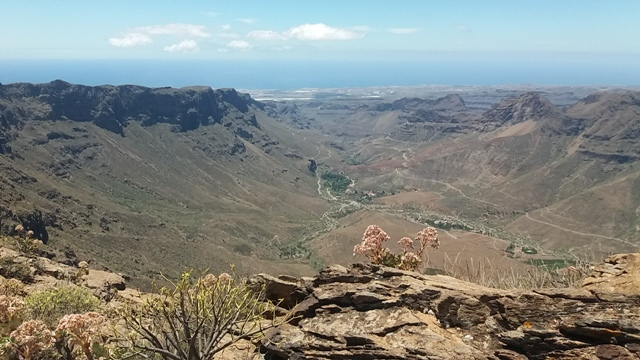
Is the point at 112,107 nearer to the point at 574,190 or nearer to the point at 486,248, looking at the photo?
the point at 486,248

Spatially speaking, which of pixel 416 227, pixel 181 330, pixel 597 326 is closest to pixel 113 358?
pixel 181 330

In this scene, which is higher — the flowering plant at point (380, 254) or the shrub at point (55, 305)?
the flowering plant at point (380, 254)

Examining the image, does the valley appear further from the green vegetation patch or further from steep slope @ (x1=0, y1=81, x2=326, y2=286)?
the green vegetation patch

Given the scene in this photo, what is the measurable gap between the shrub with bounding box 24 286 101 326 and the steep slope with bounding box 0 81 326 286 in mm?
59865

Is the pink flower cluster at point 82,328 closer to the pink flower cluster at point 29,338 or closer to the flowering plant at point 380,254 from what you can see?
the pink flower cluster at point 29,338

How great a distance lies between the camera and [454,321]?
10445mm

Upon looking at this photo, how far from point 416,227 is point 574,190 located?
85858mm

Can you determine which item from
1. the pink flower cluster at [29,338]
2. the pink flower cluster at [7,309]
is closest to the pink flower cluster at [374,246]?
the pink flower cluster at [29,338]

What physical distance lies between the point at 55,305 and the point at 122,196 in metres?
140

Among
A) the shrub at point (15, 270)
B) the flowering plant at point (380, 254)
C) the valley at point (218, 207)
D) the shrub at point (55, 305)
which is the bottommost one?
the valley at point (218, 207)

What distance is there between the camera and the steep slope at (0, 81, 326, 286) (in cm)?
8612

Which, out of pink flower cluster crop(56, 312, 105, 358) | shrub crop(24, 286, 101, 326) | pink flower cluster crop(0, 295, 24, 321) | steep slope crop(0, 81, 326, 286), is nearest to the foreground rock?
pink flower cluster crop(56, 312, 105, 358)

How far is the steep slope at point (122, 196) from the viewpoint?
283ft

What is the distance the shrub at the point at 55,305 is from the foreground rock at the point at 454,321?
7362mm
